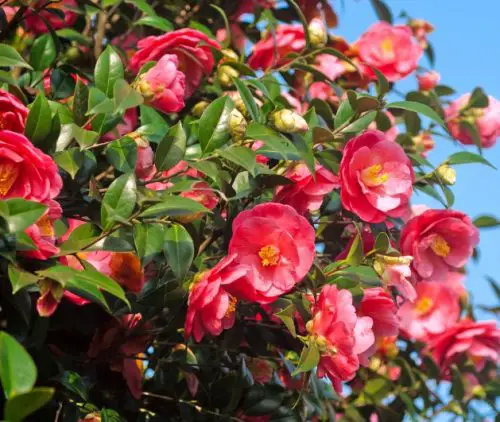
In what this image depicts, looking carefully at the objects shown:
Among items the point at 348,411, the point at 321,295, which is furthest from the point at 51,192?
the point at 348,411

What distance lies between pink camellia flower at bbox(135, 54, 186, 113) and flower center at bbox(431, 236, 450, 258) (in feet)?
1.27

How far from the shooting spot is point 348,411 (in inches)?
69.2

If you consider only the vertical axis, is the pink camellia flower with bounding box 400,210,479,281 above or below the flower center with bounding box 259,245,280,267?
below

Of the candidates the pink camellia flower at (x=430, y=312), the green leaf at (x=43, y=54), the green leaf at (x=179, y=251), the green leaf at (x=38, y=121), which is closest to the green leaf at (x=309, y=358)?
the green leaf at (x=179, y=251)

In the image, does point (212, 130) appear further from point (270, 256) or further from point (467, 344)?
point (467, 344)

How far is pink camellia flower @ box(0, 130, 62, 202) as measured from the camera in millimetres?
951

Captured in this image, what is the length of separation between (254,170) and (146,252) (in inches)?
5.9

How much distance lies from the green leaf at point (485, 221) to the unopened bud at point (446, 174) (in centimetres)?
15

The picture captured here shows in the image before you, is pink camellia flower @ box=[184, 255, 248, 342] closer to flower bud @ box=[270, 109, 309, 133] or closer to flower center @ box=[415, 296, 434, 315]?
flower bud @ box=[270, 109, 309, 133]

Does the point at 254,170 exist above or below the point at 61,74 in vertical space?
above

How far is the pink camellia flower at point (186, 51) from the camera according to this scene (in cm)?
132

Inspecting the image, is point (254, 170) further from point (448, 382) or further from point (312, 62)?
point (448, 382)

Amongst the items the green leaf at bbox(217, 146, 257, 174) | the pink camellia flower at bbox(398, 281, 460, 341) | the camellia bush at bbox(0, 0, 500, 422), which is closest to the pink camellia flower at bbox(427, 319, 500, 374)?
the pink camellia flower at bbox(398, 281, 460, 341)

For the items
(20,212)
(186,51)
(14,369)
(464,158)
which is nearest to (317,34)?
(186,51)
